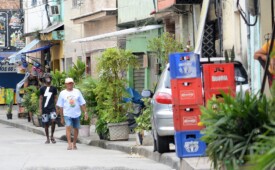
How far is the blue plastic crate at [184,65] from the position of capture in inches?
509

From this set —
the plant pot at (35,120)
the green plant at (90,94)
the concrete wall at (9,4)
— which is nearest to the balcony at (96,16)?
the plant pot at (35,120)

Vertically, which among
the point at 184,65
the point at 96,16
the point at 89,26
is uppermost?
the point at 96,16

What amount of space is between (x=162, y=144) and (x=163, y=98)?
0.99m

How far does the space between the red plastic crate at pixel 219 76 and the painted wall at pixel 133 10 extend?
1701 centimetres

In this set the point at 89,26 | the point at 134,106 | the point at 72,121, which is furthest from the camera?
the point at 89,26

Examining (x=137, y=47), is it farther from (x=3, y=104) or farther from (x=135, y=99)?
(x=3, y=104)

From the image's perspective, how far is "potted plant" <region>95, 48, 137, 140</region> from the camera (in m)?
22.2

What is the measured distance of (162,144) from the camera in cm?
1659

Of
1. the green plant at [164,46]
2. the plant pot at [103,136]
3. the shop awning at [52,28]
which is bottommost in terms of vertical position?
the plant pot at [103,136]

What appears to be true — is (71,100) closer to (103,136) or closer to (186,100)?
(103,136)

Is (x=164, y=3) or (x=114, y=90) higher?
(x=164, y=3)

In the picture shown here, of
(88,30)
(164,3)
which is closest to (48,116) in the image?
(164,3)

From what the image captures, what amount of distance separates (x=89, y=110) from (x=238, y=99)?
50.0 feet

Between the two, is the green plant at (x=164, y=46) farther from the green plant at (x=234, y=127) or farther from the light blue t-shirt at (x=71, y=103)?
the green plant at (x=234, y=127)
